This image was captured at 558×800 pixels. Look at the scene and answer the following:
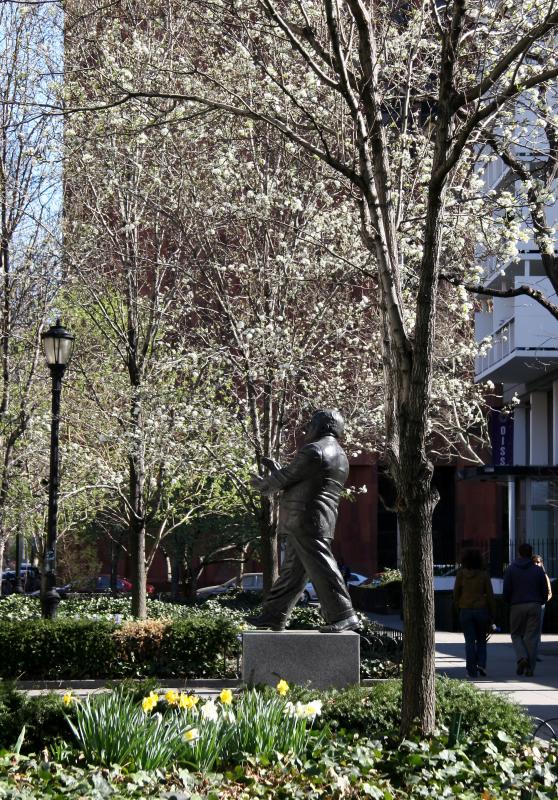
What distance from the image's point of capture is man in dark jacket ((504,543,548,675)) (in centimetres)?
1766

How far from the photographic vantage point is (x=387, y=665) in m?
15.7

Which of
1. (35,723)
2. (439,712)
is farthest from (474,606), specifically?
(35,723)

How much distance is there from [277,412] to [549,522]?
17012 millimetres

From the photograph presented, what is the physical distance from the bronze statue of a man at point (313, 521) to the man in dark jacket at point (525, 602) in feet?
18.4

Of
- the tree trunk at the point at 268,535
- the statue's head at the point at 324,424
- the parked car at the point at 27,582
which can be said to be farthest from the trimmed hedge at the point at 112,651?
the parked car at the point at 27,582

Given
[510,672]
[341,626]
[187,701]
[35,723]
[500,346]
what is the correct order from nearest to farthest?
1. [187,701]
2. [35,723]
3. [341,626]
4. [510,672]
5. [500,346]

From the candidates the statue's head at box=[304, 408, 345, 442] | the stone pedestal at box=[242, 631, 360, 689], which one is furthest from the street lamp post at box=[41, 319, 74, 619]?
the stone pedestal at box=[242, 631, 360, 689]

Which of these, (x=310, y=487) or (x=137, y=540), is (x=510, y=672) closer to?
(x=310, y=487)

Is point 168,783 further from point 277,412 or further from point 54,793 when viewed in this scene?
point 277,412

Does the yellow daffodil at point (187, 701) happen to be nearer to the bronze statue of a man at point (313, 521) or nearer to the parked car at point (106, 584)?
the bronze statue of a man at point (313, 521)

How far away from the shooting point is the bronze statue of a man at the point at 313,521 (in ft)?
41.7

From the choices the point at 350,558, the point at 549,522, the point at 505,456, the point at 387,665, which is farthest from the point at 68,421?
the point at 350,558

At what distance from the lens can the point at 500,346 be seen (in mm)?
37094

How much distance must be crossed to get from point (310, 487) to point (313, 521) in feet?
1.17
